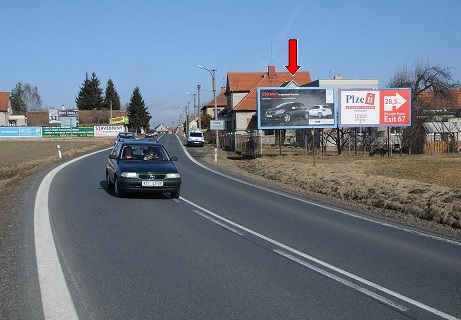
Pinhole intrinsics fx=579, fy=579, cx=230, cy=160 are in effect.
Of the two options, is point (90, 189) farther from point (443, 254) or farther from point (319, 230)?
point (443, 254)

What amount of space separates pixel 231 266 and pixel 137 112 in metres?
130

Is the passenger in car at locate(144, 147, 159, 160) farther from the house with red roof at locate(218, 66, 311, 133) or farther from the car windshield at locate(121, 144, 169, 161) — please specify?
the house with red roof at locate(218, 66, 311, 133)

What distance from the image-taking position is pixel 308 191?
19469 mm

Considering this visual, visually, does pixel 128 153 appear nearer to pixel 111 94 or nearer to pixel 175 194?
pixel 175 194

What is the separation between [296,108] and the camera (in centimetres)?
3741

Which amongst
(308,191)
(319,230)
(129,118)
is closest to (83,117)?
→ (129,118)

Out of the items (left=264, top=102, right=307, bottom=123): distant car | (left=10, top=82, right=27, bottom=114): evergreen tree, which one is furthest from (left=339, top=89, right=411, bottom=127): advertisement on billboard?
(left=10, top=82, right=27, bottom=114): evergreen tree

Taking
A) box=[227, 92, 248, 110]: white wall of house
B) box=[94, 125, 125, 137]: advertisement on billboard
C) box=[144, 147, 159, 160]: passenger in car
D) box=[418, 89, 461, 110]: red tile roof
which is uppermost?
box=[227, 92, 248, 110]: white wall of house

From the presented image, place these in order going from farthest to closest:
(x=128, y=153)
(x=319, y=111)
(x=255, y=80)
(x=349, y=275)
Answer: (x=255, y=80) → (x=319, y=111) → (x=128, y=153) → (x=349, y=275)

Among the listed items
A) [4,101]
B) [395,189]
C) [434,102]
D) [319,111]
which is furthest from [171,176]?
[4,101]

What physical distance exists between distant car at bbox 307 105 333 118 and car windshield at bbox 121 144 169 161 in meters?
22.1

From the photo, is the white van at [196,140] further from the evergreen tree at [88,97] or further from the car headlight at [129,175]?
the evergreen tree at [88,97]

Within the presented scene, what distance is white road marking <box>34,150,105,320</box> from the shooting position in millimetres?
5625

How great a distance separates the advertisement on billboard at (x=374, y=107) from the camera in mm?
37719
